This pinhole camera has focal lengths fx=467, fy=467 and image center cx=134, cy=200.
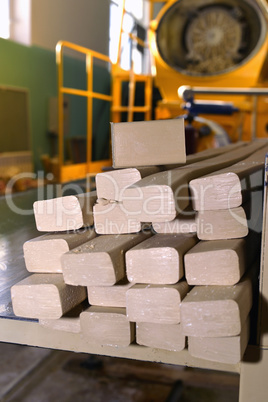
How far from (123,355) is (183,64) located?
4622 mm

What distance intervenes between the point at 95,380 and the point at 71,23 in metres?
5.56

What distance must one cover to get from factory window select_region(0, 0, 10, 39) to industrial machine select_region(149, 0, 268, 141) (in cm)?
202

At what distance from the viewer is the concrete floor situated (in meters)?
4.49

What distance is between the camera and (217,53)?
5.54m

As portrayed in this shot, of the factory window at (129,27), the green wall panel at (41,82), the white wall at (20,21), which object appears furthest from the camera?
the factory window at (129,27)

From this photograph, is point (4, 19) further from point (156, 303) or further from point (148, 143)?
point (156, 303)

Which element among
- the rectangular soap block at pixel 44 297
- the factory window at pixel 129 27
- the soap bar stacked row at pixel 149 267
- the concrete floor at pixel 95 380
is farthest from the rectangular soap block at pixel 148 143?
the factory window at pixel 129 27

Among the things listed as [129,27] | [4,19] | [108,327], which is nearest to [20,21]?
[4,19]

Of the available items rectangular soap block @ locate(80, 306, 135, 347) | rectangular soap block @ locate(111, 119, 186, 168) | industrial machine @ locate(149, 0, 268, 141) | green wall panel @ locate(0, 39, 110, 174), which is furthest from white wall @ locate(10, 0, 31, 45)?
rectangular soap block @ locate(80, 306, 135, 347)

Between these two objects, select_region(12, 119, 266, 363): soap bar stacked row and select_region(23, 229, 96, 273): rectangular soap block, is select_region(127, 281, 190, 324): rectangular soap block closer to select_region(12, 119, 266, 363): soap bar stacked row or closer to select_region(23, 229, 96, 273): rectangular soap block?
select_region(12, 119, 266, 363): soap bar stacked row

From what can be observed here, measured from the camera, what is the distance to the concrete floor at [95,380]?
4488mm

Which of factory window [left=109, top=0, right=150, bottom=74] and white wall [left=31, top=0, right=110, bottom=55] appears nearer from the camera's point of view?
white wall [left=31, top=0, right=110, bottom=55]

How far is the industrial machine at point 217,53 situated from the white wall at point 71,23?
189 cm

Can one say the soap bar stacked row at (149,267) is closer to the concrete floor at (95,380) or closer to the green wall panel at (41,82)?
the concrete floor at (95,380)
